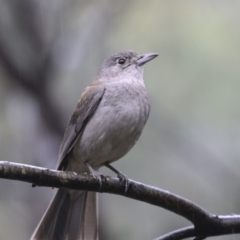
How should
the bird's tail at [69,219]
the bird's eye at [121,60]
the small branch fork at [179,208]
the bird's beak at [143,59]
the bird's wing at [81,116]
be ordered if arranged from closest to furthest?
the small branch fork at [179,208] → the bird's tail at [69,219] → the bird's wing at [81,116] → the bird's beak at [143,59] → the bird's eye at [121,60]

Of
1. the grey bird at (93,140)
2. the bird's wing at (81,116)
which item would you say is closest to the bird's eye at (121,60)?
the grey bird at (93,140)

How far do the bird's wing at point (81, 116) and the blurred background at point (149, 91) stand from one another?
84cm

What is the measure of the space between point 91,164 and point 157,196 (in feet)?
4.89

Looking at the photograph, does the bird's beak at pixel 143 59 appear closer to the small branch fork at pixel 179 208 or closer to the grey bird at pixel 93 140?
the grey bird at pixel 93 140

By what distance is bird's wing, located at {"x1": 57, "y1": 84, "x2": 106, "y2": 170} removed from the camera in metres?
4.52

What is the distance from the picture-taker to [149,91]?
246 inches

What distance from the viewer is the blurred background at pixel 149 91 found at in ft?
18.5

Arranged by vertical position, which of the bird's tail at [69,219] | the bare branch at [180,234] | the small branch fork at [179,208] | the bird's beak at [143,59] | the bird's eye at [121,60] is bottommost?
the bird's tail at [69,219]

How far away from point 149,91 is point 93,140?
199 cm

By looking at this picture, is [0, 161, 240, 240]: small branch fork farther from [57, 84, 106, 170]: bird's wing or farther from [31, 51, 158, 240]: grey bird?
[57, 84, 106, 170]: bird's wing

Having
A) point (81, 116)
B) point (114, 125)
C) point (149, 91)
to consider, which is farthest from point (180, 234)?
point (149, 91)

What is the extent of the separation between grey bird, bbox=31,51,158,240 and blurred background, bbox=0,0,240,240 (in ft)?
2.55

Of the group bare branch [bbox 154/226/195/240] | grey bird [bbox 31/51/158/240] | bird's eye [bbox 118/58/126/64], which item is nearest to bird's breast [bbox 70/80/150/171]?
grey bird [bbox 31/51/158/240]

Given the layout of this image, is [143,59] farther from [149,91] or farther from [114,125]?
[149,91]
